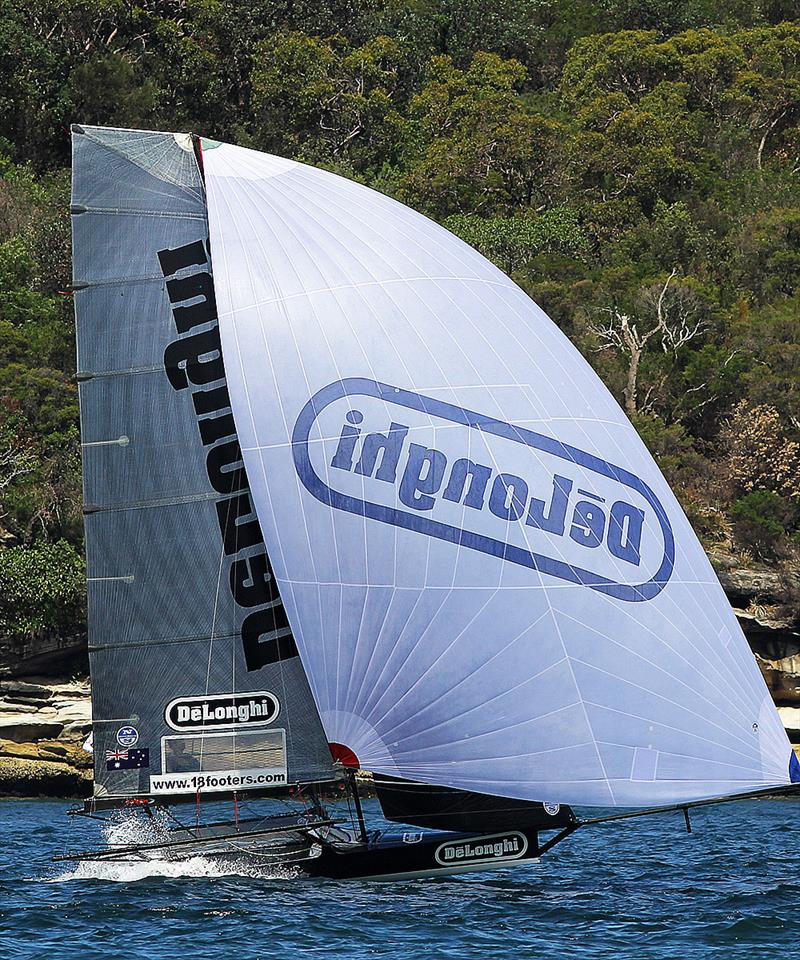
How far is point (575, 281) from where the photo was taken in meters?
37.4

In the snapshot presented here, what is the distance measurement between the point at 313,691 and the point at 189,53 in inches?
1585

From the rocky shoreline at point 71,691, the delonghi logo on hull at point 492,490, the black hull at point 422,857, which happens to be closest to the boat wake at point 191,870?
the black hull at point 422,857

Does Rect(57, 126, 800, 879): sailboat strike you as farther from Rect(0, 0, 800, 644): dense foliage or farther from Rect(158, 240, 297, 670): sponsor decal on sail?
Rect(0, 0, 800, 644): dense foliage

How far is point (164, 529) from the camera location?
13.2 metres

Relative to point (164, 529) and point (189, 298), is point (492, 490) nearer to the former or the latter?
point (164, 529)

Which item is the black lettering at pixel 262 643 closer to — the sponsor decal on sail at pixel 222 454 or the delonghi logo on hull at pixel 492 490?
the sponsor decal on sail at pixel 222 454

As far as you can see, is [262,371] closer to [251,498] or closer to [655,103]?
[251,498]

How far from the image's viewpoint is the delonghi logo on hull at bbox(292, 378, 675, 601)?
12.5m

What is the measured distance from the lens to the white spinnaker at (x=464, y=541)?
1224 centimetres

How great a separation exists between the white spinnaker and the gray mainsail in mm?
458

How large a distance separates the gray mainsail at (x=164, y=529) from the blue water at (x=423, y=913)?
1048 millimetres

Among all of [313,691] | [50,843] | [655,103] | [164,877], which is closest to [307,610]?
[313,691]

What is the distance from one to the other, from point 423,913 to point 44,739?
1459 cm

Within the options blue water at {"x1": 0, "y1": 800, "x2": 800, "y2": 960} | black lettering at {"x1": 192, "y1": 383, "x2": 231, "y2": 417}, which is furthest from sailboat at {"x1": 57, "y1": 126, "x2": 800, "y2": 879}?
blue water at {"x1": 0, "y1": 800, "x2": 800, "y2": 960}
